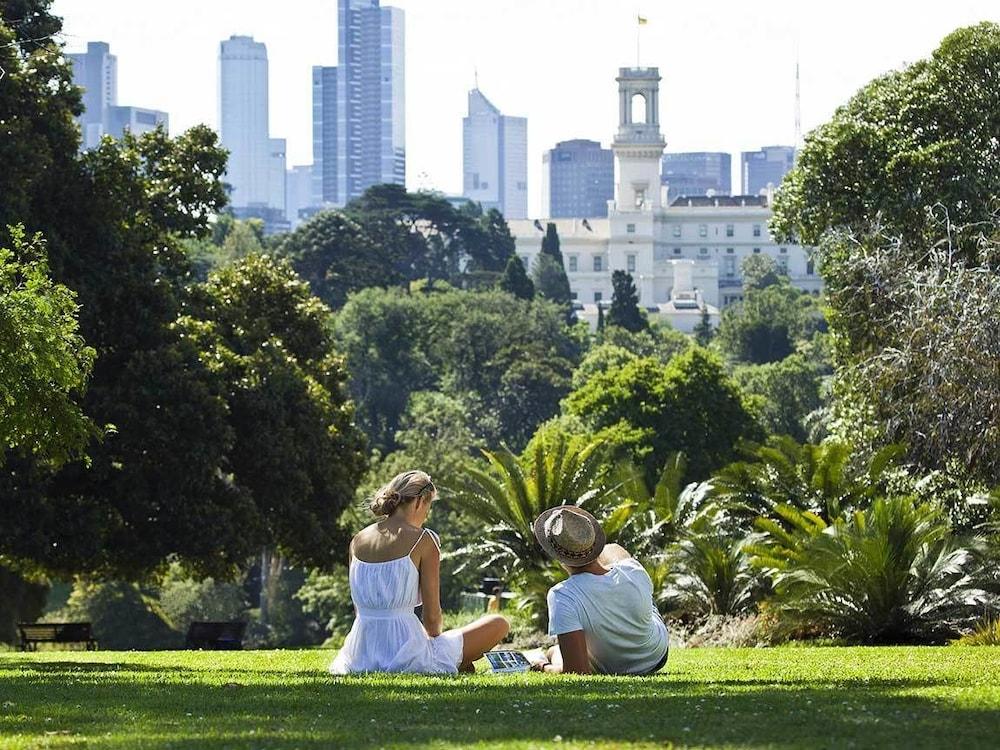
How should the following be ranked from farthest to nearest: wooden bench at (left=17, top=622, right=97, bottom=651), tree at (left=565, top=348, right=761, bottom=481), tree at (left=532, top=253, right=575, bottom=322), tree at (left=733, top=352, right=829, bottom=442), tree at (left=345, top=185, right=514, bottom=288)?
tree at (left=532, top=253, right=575, bottom=322) → tree at (left=345, top=185, right=514, bottom=288) → tree at (left=733, top=352, right=829, bottom=442) → tree at (left=565, top=348, right=761, bottom=481) → wooden bench at (left=17, top=622, right=97, bottom=651)

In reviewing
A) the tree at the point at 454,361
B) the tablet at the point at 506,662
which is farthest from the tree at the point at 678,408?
the tablet at the point at 506,662

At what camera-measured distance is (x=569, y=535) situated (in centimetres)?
1007

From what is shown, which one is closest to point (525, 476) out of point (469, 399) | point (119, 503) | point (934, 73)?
point (119, 503)

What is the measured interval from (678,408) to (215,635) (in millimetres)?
35830

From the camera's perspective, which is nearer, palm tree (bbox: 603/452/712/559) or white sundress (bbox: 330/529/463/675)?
white sundress (bbox: 330/529/463/675)

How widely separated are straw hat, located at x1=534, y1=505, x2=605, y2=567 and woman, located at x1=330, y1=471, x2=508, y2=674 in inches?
24.0

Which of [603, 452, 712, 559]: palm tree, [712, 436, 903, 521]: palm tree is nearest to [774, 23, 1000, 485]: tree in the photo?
[712, 436, 903, 521]: palm tree

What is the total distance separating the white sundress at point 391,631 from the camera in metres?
10.3

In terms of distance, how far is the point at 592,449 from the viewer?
2627cm

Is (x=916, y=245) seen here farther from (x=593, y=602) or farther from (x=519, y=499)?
(x=593, y=602)

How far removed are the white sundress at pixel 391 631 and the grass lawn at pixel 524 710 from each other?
0.30m

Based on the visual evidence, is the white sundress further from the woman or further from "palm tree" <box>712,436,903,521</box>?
"palm tree" <box>712,436,903,521</box>

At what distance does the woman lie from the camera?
1029cm

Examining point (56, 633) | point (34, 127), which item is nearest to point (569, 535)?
point (56, 633)
